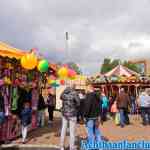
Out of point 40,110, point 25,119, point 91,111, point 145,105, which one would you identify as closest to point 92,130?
point 91,111

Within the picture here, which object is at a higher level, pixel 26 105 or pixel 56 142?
pixel 26 105

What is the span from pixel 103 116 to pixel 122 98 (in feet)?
7.47

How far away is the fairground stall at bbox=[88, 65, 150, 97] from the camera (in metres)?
26.9

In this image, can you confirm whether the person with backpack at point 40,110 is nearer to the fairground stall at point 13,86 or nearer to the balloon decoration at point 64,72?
the fairground stall at point 13,86

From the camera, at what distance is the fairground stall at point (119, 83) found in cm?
2694

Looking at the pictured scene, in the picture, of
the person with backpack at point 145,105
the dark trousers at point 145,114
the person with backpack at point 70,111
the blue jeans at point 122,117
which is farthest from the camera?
the dark trousers at point 145,114

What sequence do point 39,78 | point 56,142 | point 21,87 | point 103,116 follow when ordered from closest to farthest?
point 56,142
point 21,87
point 39,78
point 103,116

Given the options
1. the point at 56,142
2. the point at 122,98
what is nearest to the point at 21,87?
the point at 56,142

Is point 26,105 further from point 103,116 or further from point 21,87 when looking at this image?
point 103,116

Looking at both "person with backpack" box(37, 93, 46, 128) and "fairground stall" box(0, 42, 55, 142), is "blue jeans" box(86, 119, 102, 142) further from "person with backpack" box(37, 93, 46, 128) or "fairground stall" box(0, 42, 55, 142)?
"person with backpack" box(37, 93, 46, 128)

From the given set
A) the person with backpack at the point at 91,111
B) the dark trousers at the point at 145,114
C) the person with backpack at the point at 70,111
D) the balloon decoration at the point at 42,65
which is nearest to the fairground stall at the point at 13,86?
the balloon decoration at the point at 42,65

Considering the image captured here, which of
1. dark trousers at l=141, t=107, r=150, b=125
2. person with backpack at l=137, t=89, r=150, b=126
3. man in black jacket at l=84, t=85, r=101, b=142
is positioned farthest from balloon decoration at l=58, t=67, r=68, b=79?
dark trousers at l=141, t=107, r=150, b=125

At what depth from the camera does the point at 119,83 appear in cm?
2712

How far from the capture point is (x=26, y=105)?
12.6m
